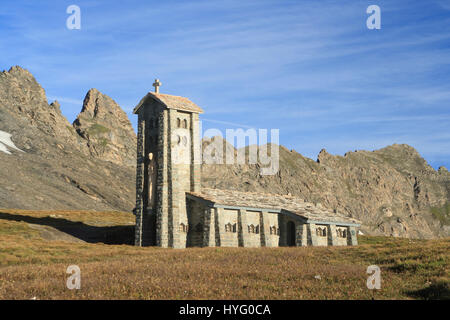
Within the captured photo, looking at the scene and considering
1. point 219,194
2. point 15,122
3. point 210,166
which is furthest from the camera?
point 210,166

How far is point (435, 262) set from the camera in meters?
22.1

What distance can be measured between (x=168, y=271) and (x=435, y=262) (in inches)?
473

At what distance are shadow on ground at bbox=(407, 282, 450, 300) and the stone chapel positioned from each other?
25.7 metres

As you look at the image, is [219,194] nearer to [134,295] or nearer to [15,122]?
[134,295]

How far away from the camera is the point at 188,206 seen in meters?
44.9

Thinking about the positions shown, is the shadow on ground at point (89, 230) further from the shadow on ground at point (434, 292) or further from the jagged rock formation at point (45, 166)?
the shadow on ground at point (434, 292)

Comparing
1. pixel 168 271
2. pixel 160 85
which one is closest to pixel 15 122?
pixel 160 85

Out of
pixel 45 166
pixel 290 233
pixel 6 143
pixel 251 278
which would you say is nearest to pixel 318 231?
pixel 290 233

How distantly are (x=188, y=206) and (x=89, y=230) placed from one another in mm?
13654

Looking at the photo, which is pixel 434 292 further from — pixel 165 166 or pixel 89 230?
pixel 89 230

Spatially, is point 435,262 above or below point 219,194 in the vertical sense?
below

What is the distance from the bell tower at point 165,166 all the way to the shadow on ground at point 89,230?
17.4 feet

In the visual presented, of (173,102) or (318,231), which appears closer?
(173,102)
